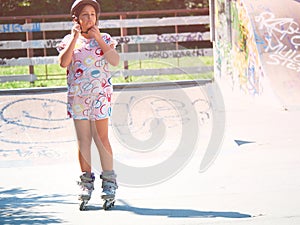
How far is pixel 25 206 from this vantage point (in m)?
6.29

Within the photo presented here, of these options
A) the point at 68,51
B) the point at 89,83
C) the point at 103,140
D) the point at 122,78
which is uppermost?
the point at 68,51

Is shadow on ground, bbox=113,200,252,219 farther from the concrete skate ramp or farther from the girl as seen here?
the concrete skate ramp

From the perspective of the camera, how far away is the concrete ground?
5.86m

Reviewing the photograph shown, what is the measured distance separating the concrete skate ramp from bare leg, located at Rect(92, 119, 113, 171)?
5901 mm

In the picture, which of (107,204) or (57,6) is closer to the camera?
(107,204)

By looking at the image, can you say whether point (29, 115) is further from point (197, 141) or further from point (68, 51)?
point (68, 51)

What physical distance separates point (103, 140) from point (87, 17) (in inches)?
37.8

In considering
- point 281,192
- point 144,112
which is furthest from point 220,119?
point 281,192

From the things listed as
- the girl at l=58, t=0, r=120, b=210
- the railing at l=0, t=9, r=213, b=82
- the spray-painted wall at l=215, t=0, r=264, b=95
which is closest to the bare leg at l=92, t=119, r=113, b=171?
the girl at l=58, t=0, r=120, b=210

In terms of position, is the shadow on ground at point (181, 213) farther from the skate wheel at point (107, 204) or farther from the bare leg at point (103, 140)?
the bare leg at point (103, 140)

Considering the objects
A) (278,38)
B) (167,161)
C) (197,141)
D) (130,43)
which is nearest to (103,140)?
(167,161)

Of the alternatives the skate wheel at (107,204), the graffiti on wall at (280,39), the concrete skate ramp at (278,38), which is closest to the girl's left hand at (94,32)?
the skate wheel at (107,204)

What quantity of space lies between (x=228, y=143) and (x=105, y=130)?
2959mm

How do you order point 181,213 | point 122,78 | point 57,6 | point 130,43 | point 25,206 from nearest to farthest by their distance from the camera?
1. point 181,213
2. point 25,206
3. point 122,78
4. point 130,43
5. point 57,6
